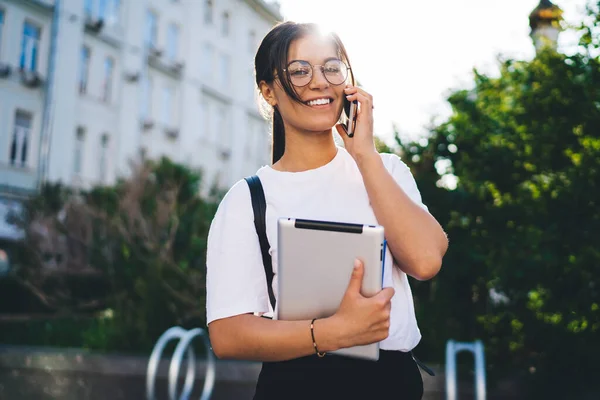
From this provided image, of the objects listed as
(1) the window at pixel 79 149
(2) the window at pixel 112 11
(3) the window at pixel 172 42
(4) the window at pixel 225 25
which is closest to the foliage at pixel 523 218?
(1) the window at pixel 79 149

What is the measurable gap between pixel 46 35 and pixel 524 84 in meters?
21.0

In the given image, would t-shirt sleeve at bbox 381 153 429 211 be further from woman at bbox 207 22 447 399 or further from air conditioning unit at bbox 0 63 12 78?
air conditioning unit at bbox 0 63 12 78

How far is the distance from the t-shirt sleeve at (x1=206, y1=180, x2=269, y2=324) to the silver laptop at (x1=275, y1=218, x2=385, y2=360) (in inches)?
3.9

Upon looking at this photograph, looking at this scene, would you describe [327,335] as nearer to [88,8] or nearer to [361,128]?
[361,128]

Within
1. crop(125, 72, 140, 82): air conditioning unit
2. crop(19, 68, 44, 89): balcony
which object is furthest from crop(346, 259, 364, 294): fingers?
crop(125, 72, 140, 82): air conditioning unit

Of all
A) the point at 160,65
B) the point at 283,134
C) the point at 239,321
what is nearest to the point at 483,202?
the point at 283,134

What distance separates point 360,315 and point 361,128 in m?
0.53

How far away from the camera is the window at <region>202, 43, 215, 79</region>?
109 ft

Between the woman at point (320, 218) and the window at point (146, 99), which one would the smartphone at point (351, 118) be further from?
the window at point (146, 99)

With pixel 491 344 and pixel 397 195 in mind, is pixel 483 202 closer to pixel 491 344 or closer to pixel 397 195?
pixel 491 344

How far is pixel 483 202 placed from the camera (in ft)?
22.0

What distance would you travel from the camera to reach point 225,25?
116ft

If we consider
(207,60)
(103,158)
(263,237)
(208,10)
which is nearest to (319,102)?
(263,237)

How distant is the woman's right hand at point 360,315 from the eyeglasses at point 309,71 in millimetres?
557
